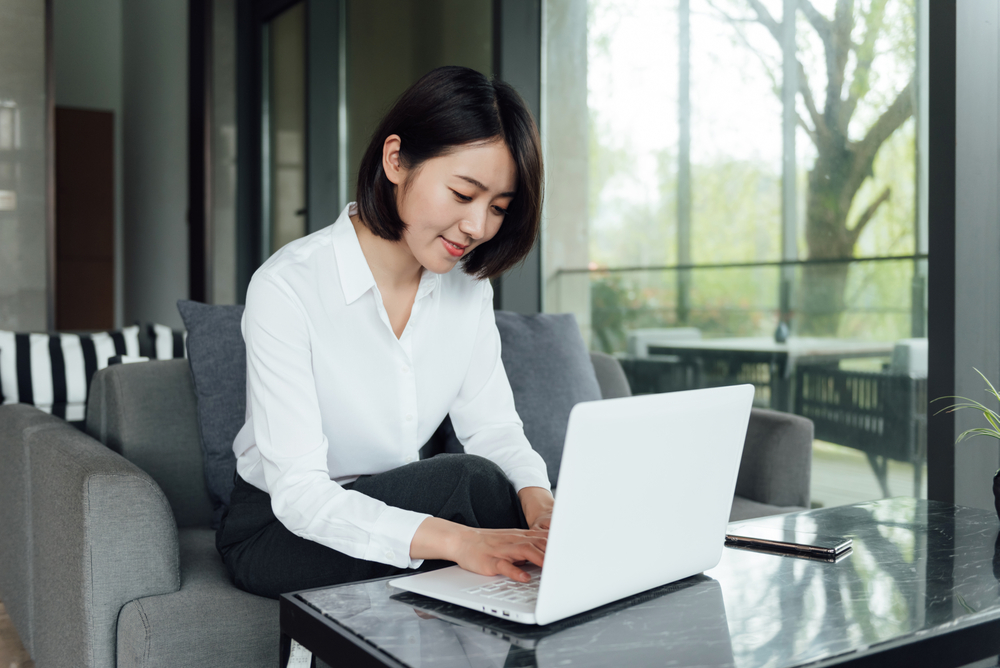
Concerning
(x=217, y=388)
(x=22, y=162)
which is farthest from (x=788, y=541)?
(x=22, y=162)

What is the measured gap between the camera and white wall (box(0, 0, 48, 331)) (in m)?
4.35

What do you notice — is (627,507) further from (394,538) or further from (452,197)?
(452,197)

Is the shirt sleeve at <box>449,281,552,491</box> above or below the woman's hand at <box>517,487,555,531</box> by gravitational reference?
above

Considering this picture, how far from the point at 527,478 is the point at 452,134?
529 millimetres

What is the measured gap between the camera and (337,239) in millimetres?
1354

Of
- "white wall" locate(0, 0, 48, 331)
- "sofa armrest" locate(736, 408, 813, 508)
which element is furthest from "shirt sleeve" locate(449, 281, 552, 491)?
"white wall" locate(0, 0, 48, 331)

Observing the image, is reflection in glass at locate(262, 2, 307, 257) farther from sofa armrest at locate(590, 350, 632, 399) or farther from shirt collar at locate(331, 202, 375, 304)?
shirt collar at locate(331, 202, 375, 304)

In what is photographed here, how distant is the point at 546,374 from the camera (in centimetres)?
211

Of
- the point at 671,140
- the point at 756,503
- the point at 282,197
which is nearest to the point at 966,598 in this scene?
the point at 756,503

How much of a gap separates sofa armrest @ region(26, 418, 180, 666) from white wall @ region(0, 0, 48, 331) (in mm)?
3472

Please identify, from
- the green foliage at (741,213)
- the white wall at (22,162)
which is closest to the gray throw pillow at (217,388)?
the green foliage at (741,213)

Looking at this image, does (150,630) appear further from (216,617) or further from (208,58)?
(208,58)

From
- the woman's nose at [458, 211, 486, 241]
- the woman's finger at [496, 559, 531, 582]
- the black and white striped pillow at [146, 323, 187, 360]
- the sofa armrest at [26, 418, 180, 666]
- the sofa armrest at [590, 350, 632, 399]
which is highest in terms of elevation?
the woman's nose at [458, 211, 486, 241]

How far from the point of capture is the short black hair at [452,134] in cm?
122
